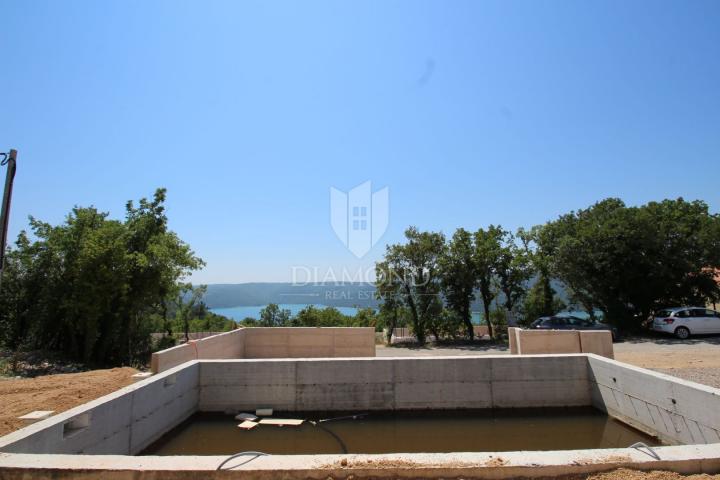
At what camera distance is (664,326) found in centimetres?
1692

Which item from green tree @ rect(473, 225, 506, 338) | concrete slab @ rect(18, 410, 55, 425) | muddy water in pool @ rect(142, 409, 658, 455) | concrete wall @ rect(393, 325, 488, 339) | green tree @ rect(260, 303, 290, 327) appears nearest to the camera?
concrete slab @ rect(18, 410, 55, 425)

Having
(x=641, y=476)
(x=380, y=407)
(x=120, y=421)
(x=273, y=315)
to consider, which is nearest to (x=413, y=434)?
(x=380, y=407)

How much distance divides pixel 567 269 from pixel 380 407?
15.3 m

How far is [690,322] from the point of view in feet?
53.7

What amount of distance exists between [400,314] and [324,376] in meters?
13.9

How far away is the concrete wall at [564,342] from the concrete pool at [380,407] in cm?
248

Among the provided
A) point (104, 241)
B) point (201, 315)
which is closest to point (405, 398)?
point (104, 241)

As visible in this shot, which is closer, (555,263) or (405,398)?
(405,398)

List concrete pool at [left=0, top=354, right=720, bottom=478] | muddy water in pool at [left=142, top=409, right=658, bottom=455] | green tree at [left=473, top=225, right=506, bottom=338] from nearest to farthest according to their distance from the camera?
concrete pool at [left=0, top=354, right=720, bottom=478] → muddy water in pool at [left=142, top=409, right=658, bottom=455] → green tree at [left=473, top=225, right=506, bottom=338]

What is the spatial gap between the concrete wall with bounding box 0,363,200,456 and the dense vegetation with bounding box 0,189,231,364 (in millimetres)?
7203

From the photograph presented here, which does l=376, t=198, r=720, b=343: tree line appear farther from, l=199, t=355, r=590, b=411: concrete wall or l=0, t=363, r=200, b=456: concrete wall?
l=0, t=363, r=200, b=456: concrete wall

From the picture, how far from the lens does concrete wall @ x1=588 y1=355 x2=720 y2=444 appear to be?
20.9ft

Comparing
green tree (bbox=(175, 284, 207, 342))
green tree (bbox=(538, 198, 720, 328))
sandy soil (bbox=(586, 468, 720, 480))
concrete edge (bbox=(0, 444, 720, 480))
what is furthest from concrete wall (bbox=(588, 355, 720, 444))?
green tree (bbox=(175, 284, 207, 342))

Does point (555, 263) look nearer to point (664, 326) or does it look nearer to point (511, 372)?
point (664, 326)
